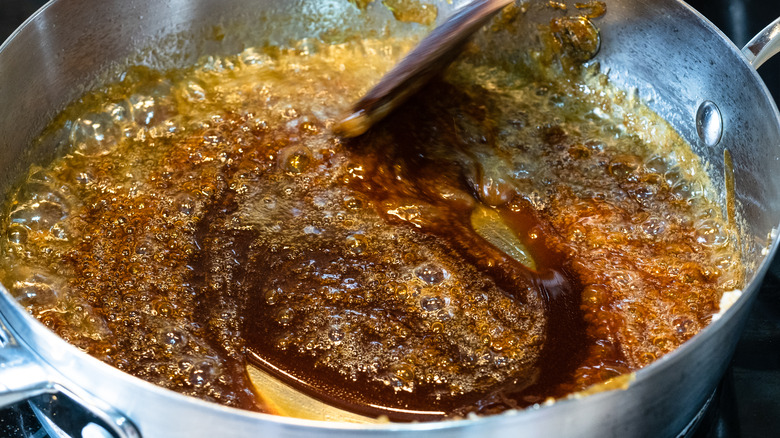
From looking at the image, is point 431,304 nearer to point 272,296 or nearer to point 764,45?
point 272,296

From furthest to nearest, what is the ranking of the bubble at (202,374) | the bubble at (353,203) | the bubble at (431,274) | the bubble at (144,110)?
the bubble at (144,110) → the bubble at (353,203) → the bubble at (431,274) → the bubble at (202,374)

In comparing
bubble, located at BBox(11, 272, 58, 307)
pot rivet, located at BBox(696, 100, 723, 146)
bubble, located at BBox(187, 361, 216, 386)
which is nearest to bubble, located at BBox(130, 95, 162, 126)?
bubble, located at BBox(11, 272, 58, 307)

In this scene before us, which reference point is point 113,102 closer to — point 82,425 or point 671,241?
point 82,425

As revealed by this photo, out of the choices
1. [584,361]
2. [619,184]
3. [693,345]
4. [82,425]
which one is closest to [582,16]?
[619,184]

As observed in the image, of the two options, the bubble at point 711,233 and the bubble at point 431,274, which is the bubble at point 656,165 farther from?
the bubble at point 431,274

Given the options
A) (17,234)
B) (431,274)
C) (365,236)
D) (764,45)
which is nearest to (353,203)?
(365,236)

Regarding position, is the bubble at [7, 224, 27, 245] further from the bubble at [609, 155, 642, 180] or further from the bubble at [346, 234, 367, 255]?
the bubble at [609, 155, 642, 180]

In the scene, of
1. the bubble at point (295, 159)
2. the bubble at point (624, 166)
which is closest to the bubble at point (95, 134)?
the bubble at point (295, 159)
